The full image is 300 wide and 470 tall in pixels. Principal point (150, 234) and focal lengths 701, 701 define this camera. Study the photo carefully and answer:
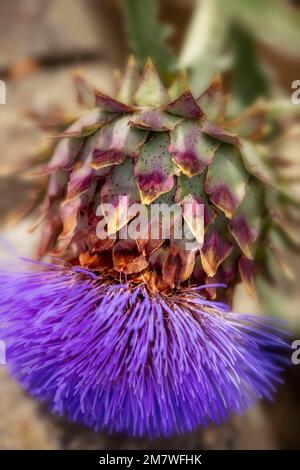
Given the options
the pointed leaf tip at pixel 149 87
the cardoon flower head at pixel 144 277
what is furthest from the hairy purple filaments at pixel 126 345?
the pointed leaf tip at pixel 149 87

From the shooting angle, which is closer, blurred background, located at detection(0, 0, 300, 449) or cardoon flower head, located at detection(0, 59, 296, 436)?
cardoon flower head, located at detection(0, 59, 296, 436)

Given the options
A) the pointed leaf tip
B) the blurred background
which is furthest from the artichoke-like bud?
the blurred background

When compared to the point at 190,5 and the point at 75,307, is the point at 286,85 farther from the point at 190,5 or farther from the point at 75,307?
the point at 75,307

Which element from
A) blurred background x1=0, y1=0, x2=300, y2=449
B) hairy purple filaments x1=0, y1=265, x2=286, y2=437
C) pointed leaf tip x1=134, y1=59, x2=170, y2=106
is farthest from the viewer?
blurred background x1=0, y1=0, x2=300, y2=449

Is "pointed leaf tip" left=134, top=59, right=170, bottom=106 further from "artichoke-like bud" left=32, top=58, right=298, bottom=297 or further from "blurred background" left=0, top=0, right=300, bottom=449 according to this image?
"blurred background" left=0, top=0, right=300, bottom=449

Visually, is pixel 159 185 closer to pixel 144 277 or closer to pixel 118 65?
pixel 144 277

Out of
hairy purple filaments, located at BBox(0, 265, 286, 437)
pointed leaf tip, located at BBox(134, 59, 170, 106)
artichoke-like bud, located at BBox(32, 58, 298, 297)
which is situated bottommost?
hairy purple filaments, located at BBox(0, 265, 286, 437)
